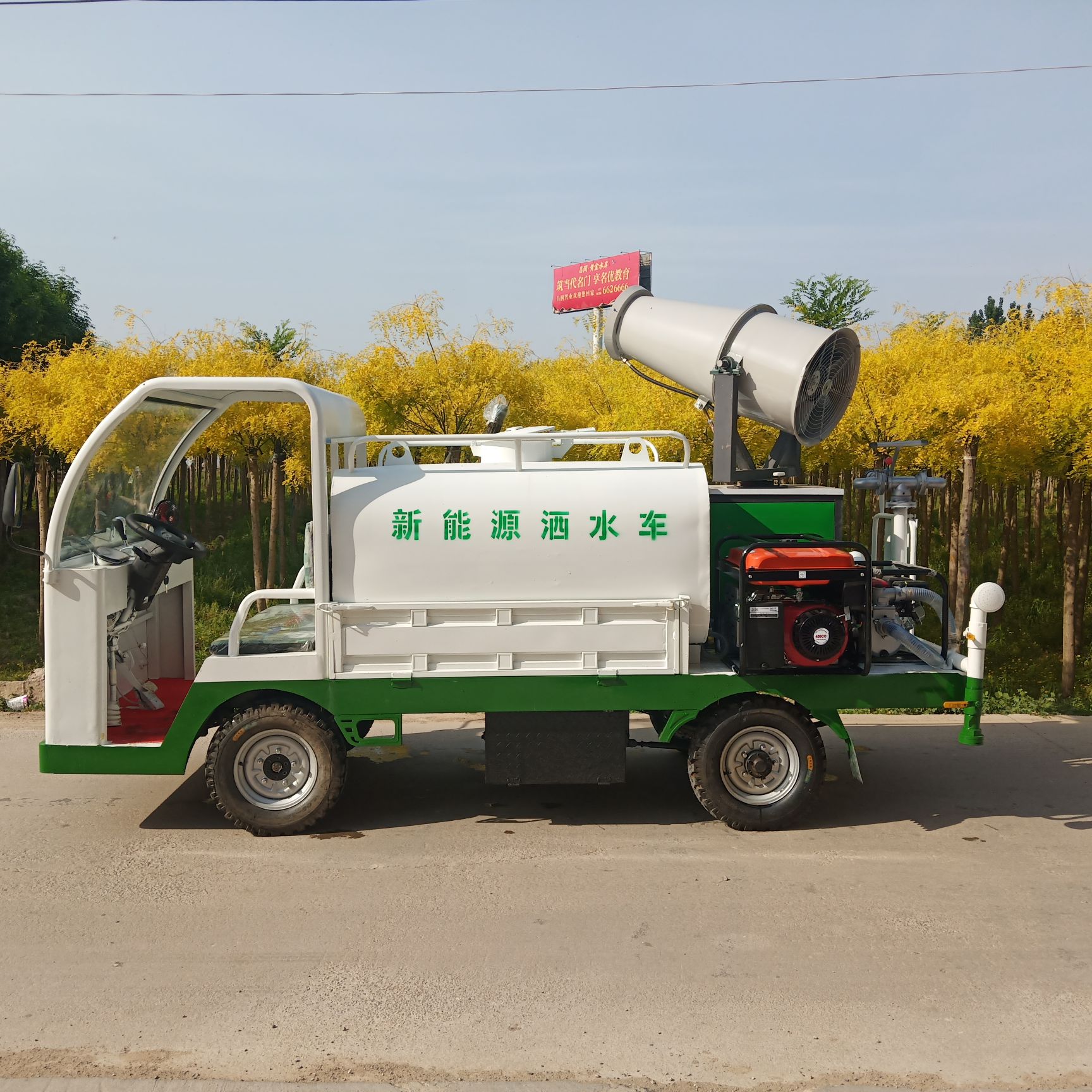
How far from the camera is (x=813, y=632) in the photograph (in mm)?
5840

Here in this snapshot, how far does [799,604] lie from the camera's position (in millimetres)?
5859

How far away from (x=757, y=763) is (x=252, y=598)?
3194 millimetres

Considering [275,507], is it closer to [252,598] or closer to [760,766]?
[252,598]

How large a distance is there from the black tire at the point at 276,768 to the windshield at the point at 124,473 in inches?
57.3

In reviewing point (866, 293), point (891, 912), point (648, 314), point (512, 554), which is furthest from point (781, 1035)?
point (866, 293)

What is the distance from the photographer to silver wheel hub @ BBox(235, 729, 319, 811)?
6066 mm

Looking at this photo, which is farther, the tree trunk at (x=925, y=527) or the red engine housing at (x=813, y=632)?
the tree trunk at (x=925, y=527)

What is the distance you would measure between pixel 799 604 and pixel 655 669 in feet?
3.04

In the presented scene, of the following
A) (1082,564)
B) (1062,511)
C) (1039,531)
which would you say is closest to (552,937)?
(1082,564)

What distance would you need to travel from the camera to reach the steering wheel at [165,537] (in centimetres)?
636

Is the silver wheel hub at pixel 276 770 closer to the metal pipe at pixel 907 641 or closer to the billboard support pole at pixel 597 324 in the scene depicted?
the metal pipe at pixel 907 641

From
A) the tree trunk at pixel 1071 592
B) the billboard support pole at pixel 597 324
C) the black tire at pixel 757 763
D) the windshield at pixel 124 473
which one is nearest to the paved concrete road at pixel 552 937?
the black tire at pixel 757 763

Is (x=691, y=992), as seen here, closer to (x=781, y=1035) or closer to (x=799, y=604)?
(x=781, y=1035)

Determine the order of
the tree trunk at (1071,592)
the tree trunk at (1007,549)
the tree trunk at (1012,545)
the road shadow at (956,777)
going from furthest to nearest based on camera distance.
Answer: the tree trunk at (1012,545)
the tree trunk at (1007,549)
the tree trunk at (1071,592)
the road shadow at (956,777)
